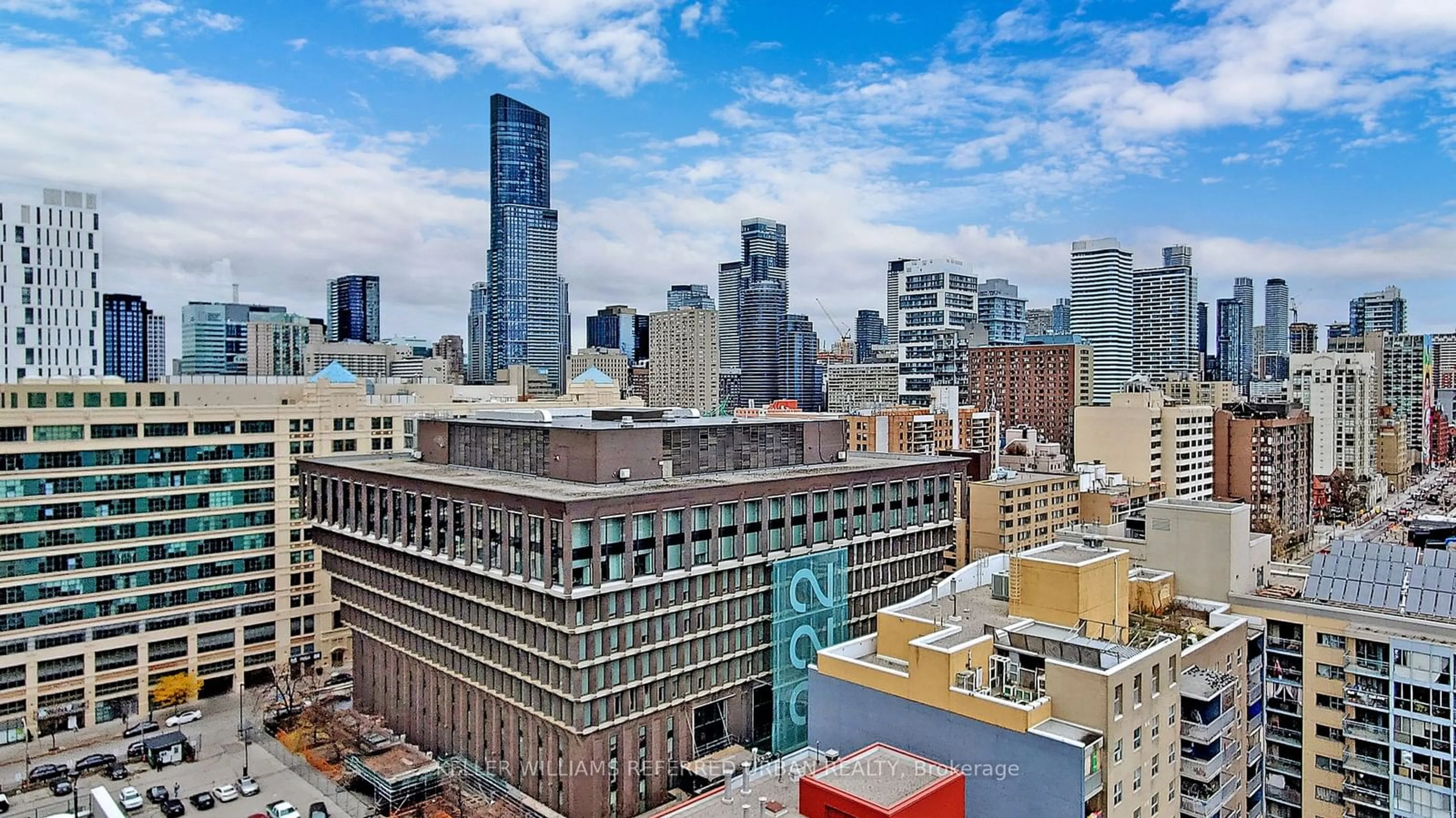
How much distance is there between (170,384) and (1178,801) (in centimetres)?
9033

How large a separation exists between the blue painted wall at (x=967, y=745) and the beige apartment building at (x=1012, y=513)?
66.9m

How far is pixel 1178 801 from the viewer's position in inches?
1754

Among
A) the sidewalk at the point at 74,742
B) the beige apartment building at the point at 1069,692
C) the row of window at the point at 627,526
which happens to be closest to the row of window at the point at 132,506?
the row of window at the point at 627,526

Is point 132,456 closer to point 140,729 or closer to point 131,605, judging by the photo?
→ point 131,605

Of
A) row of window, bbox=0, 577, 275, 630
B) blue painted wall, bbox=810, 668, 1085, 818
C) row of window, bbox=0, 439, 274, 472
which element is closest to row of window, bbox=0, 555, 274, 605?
row of window, bbox=0, 577, 275, 630

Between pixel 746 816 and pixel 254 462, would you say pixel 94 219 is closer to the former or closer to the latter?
pixel 254 462

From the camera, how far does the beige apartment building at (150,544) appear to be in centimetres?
7656

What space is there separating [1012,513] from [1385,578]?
55.6 metres

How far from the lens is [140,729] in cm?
7694

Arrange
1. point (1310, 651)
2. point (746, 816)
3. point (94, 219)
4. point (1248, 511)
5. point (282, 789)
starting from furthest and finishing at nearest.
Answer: point (94, 219) < point (282, 789) < point (1248, 511) < point (1310, 651) < point (746, 816)

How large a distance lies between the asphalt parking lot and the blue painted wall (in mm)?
38663

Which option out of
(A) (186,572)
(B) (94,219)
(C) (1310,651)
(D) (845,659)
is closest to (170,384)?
(A) (186,572)

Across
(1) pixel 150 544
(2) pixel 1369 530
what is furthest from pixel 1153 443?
(1) pixel 150 544

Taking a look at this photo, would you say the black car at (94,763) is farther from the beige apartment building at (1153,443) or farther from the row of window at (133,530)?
the beige apartment building at (1153,443)
